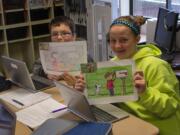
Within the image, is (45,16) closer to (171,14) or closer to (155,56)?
(171,14)

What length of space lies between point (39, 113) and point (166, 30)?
1.74m

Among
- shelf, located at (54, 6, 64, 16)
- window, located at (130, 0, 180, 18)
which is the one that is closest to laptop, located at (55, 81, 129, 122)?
window, located at (130, 0, 180, 18)

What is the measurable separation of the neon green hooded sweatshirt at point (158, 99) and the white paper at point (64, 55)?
1.35 ft

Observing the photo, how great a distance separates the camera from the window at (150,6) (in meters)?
3.99

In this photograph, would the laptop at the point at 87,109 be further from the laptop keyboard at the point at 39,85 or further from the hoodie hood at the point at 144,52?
the laptop keyboard at the point at 39,85

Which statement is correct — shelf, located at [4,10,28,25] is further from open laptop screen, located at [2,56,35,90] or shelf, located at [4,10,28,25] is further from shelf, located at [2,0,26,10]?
open laptop screen, located at [2,56,35,90]

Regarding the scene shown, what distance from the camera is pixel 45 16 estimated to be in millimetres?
4402

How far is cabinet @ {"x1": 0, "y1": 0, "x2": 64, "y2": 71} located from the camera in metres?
4.04

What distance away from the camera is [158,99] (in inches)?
62.9

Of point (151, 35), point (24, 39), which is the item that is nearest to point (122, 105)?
point (151, 35)

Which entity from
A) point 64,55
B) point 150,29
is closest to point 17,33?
point 150,29

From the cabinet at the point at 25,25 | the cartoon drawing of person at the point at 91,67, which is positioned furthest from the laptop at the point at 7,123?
the cabinet at the point at 25,25

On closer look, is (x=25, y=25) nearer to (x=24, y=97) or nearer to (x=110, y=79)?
(x=24, y=97)

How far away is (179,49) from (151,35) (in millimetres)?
439
